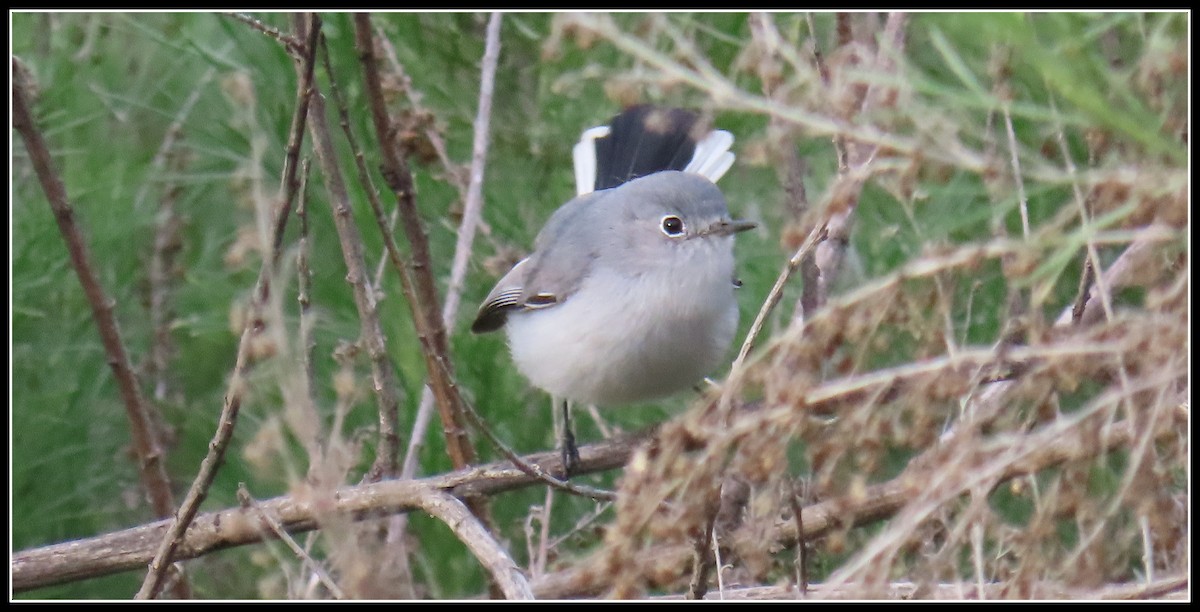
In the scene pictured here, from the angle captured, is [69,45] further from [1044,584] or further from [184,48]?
[1044,584]

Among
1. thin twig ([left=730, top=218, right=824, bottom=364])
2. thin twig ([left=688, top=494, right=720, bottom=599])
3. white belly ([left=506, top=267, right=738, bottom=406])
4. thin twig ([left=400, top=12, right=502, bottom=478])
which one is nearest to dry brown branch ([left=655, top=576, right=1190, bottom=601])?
thin twig ([left=688, top=494, right=720, bottom=599])

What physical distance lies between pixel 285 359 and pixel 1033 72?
41.5 inches

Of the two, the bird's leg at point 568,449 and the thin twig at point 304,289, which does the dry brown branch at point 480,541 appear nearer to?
the thin twig at point 304,289

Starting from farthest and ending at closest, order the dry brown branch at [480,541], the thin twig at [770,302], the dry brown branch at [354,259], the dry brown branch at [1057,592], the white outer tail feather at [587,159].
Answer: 1. the white outer tail feather at [587,159]
2. the dry brown branch at [354,259]
3. the thin twig at [770,302]
4. the dry brown branch at [480,541]
5. the dry brown branch at [1057,592]

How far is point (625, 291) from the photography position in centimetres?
329

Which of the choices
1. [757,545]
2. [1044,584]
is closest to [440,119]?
[757,545]

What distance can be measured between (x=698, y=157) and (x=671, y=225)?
57 cm

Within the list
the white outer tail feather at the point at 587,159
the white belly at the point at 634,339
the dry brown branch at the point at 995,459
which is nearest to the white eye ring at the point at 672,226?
the white belly at the point at 634,339

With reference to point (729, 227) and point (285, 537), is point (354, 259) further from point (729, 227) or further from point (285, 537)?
point (729, 227)

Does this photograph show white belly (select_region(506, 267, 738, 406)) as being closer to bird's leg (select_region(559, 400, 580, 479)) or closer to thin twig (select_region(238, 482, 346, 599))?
bird's leg (select_region(559, 400, 580, 479))

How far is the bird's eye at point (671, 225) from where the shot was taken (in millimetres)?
3318

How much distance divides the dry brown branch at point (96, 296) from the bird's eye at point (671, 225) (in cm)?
146

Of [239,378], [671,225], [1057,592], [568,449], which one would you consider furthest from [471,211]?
[1057,592]

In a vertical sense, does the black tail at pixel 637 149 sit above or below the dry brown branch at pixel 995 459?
above
